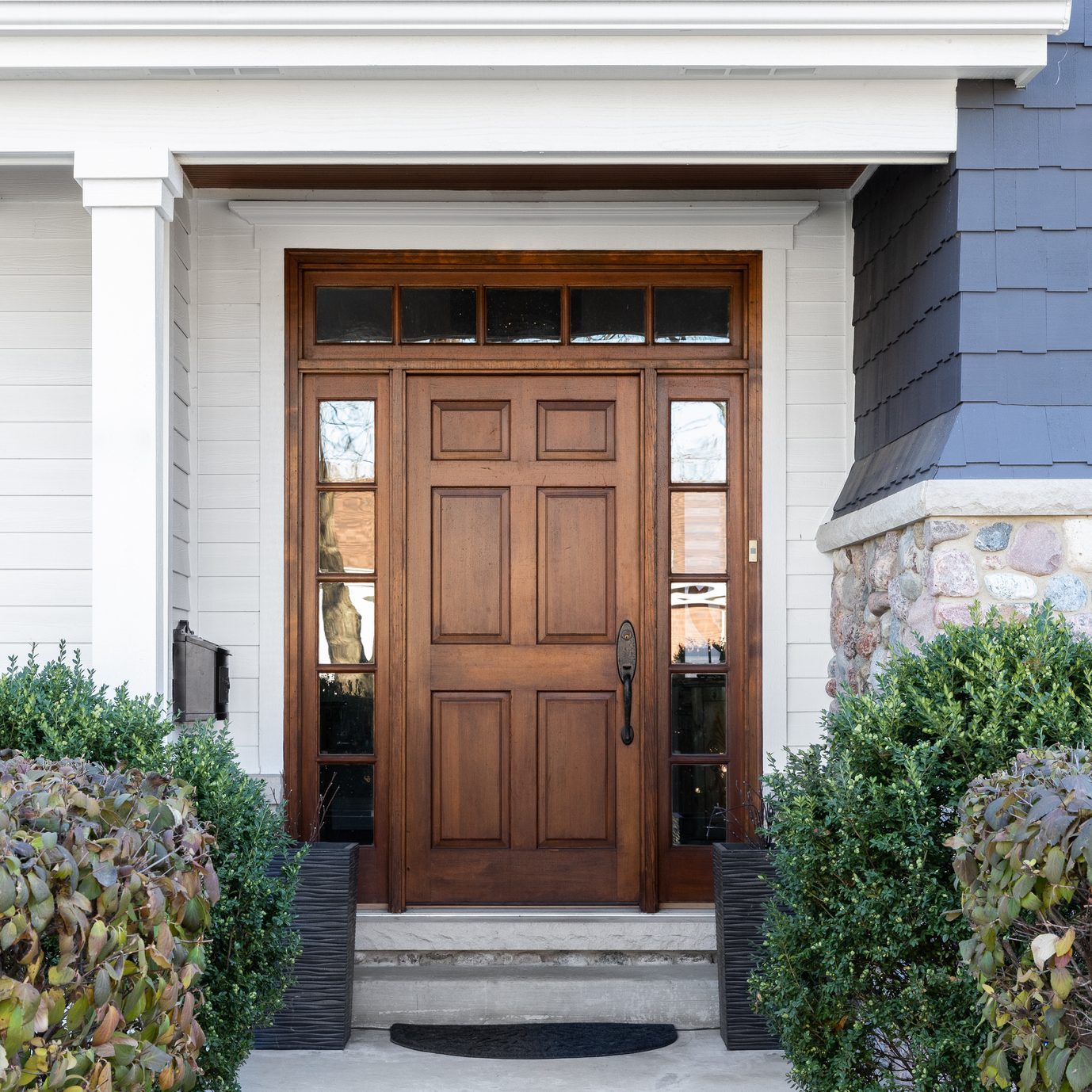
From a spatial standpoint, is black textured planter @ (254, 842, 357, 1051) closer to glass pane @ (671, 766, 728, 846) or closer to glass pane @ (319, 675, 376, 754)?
glass pane @ (319, 675, 376, 754)

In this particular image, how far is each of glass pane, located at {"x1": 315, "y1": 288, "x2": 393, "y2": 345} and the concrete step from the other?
2.18 m

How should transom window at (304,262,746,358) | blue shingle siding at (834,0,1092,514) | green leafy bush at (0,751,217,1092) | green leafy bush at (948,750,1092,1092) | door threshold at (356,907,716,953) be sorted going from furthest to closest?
transom window at (304,262,746,358)
door threshold at (356,907,716,953)
blue shingle siding at (834,0,1092,514)
green leafy bush at (948,750,1092,1092)
green leafy bush at (0,751,217,1092)

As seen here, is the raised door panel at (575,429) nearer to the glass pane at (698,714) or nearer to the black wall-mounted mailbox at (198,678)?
the glass pane at (698,714)

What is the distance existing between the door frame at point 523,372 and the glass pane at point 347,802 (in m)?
0.08

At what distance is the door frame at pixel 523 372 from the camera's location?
469 cm

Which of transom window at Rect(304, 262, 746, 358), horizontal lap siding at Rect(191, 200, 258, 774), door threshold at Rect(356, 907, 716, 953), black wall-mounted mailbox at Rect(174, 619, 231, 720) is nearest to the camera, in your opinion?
black wall-mounted mailbox at Rect(174, 619, 231, 720)

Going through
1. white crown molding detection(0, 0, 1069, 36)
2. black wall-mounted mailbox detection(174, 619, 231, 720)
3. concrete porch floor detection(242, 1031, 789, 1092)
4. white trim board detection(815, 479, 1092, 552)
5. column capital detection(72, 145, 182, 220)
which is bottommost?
concrete porch floor detection(242, 1031, 789, 1092)

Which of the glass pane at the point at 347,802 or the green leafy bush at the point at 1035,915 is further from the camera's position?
the glass pane at the point at 347,802

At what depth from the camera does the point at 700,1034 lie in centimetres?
409

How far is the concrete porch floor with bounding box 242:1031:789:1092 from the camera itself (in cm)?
360

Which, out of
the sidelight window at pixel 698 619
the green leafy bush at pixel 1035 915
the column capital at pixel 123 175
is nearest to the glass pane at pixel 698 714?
the sidelight window at pixel 698 619

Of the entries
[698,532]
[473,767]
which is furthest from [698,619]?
[473,767]

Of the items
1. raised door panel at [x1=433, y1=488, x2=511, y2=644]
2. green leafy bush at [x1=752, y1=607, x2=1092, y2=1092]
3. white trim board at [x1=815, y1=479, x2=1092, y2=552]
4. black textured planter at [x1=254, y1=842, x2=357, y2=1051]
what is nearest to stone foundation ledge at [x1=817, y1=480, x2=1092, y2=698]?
white trim board at [x1=815, y1=479, x2=1092, y2=552]

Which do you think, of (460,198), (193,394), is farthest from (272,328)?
(460,198)
